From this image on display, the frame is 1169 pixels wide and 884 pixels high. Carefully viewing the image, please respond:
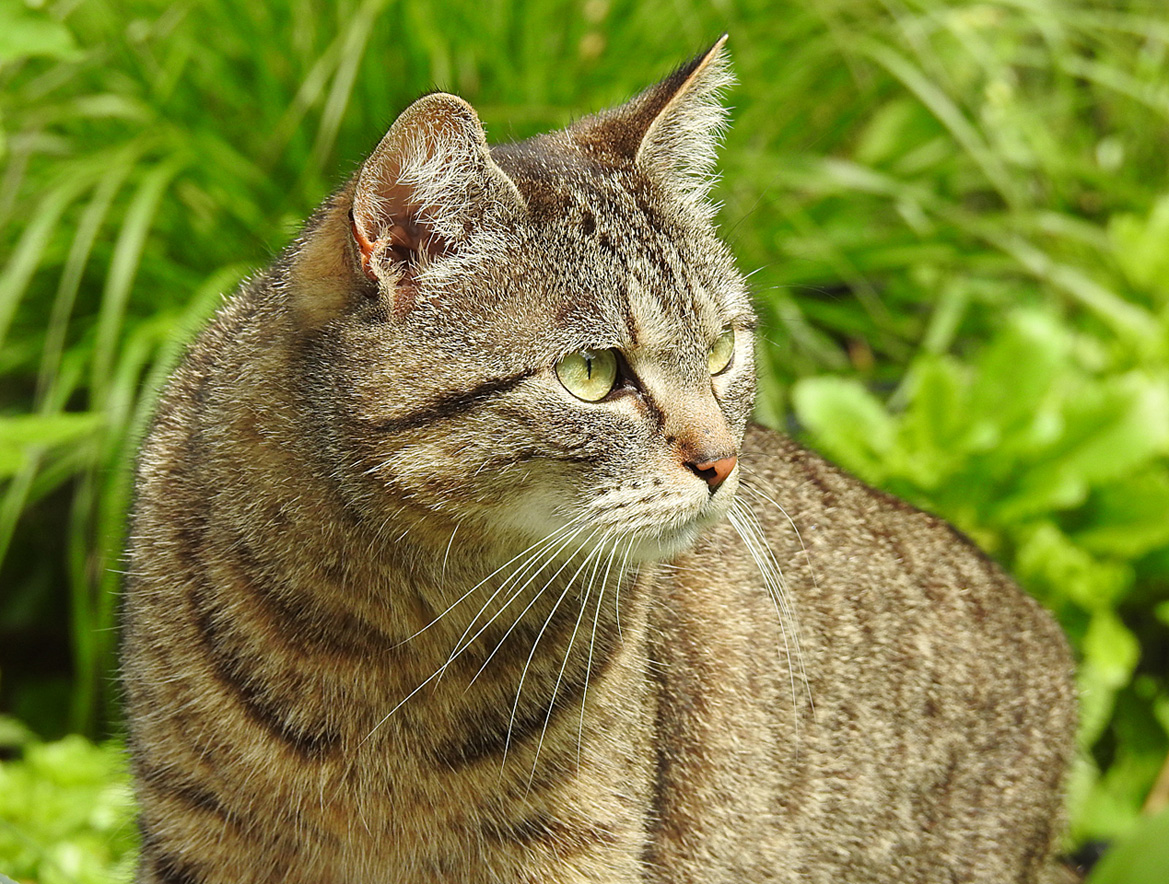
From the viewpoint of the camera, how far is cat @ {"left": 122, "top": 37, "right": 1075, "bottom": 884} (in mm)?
1625

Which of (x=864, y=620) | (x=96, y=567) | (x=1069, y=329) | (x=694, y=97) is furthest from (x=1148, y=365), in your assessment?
(x=96, y=567)

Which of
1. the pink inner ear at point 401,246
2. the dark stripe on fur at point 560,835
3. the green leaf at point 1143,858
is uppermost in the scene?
the pink inner ear at point 401,246

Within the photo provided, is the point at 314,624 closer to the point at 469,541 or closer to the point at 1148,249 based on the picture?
the point at 469,541

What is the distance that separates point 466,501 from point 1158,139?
12.6 ft

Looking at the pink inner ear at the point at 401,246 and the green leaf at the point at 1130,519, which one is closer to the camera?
the pink inner ear at the point at 401,246

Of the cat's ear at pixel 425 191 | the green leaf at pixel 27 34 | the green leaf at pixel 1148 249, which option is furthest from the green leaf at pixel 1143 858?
the green leaf at pixel 1148 249

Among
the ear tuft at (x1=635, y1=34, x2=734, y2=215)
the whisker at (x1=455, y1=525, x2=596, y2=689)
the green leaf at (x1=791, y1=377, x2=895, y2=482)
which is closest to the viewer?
the whisker at (x1=455, y1=525, x2=596, y2=689)

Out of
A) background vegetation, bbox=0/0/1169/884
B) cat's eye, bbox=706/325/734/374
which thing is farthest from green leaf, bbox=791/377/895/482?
cat's eye, bbox=706/325/734/374

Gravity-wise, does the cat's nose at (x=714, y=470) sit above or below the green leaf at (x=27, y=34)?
below

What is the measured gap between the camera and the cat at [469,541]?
64.0 inches

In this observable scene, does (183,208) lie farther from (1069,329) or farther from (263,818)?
(1069,329)

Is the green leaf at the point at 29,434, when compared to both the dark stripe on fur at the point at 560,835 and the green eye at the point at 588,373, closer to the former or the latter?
the green eye at the point at 588,373

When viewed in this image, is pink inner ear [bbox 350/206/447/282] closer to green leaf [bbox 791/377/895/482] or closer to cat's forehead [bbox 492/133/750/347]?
cat's forehead [bbox 492/133/750/347]

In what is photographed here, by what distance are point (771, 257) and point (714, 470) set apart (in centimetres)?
219
